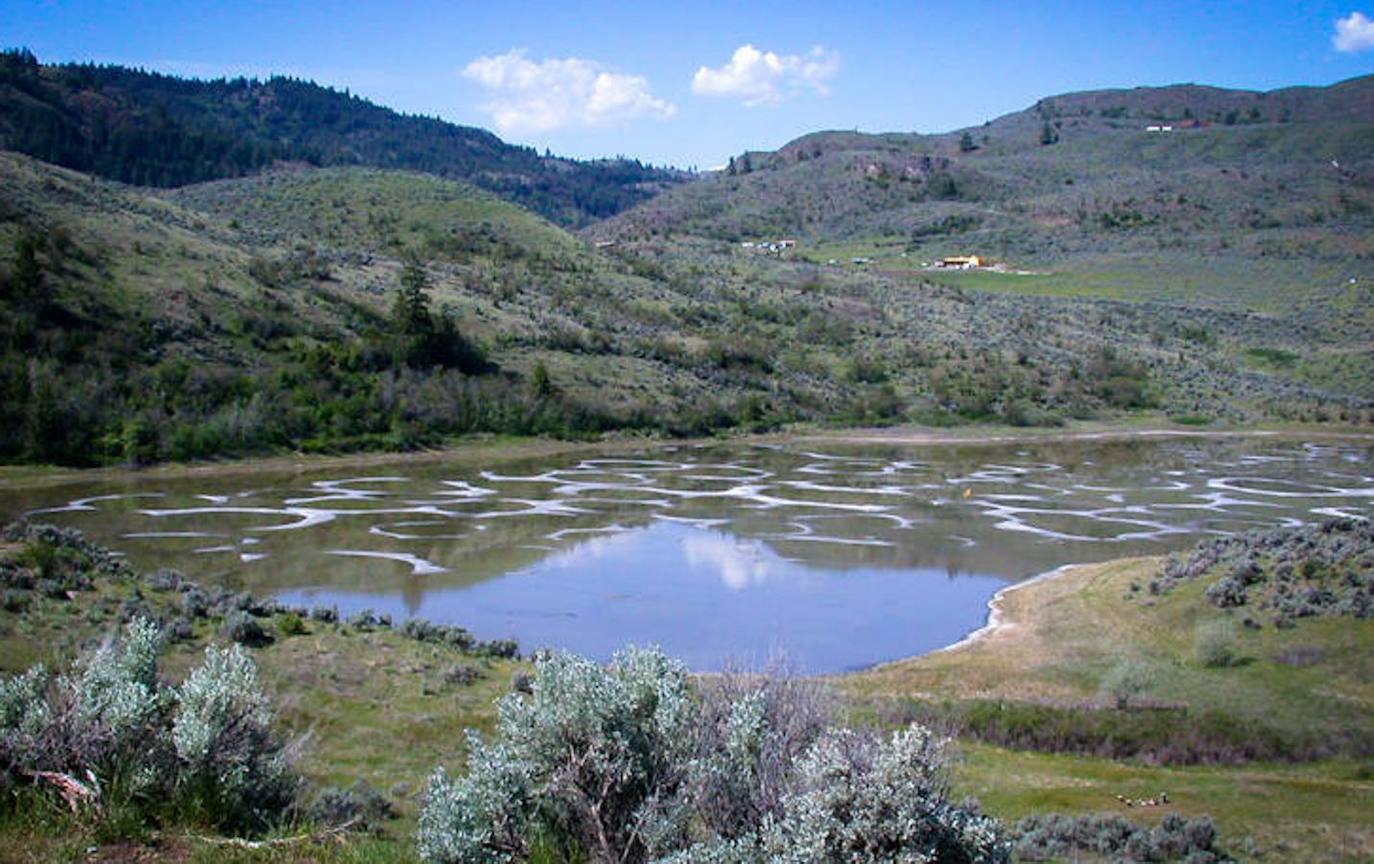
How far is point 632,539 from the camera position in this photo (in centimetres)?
4106

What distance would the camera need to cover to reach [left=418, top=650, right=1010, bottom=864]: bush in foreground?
7223 mm

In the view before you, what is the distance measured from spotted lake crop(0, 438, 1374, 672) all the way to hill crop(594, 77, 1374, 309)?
203 feet

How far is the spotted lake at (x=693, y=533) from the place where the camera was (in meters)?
30.6

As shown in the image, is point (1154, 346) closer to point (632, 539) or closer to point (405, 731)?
point (632, 539)

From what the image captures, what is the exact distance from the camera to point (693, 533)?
138ft

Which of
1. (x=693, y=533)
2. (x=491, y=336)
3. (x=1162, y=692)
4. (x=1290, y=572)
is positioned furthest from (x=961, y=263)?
(x=1162, y=692)

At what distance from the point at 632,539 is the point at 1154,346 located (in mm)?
73219

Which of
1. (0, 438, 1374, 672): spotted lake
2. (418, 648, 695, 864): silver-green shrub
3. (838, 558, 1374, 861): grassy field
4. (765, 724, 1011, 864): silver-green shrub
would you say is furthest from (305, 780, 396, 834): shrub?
(0, 438, 1374, 672): spotted lake

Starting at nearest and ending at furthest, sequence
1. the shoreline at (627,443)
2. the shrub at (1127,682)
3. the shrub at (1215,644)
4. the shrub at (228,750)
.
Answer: the shrub at (228,750), the shrub at (1127,682), the shrub at (1215,644), the shoreline at (627,443)

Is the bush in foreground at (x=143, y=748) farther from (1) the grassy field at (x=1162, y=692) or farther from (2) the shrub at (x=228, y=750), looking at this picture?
(1) the grassy field at (x=1162, y=692)

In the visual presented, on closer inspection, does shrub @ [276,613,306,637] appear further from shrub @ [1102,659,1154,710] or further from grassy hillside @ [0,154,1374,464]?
grassy hillside @ [0,154,1374,464]

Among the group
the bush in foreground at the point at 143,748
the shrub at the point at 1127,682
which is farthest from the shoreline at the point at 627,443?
the bush in foreground at the point at 143,748

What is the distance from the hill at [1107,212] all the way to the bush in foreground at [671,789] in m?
115

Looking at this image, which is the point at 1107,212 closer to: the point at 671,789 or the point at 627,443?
the point at 627,443
